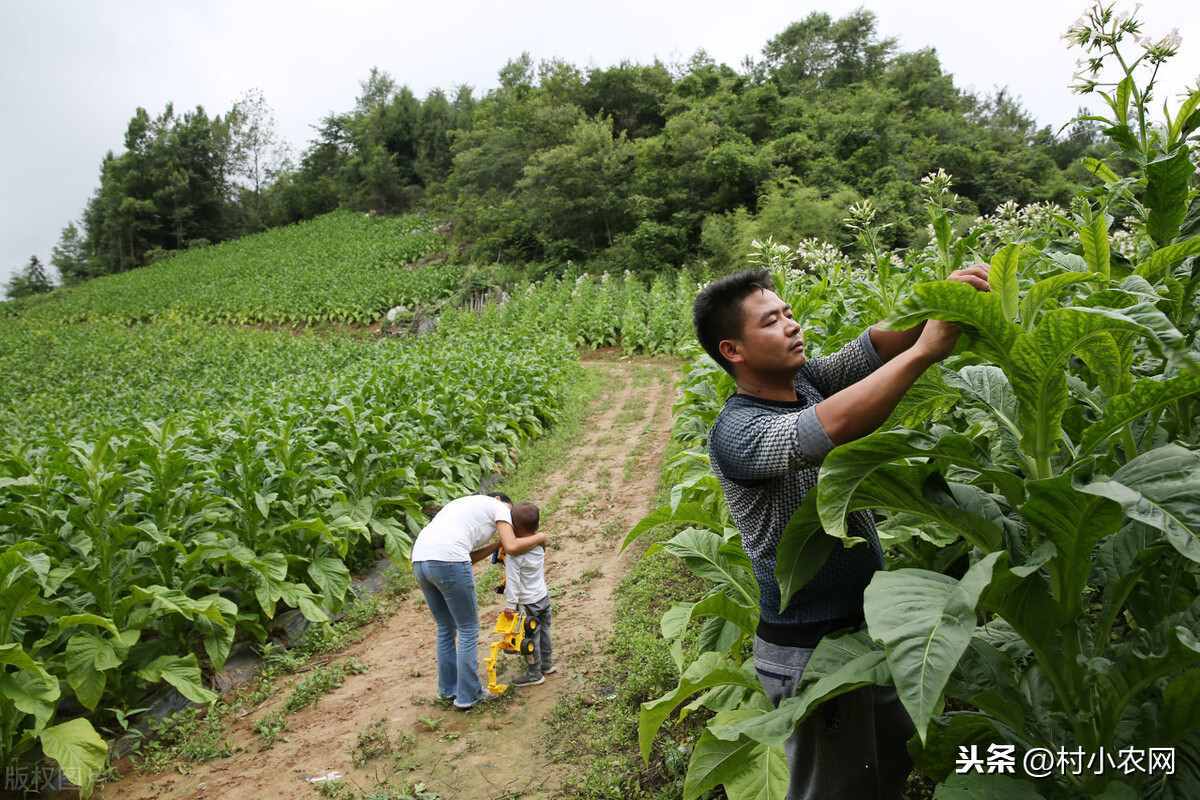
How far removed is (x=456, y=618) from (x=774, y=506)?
3295 mm

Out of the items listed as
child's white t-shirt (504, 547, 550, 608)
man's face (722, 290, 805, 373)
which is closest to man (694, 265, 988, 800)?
man's face (722, 290, 805, 373)

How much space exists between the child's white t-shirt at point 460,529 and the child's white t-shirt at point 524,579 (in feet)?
0.80

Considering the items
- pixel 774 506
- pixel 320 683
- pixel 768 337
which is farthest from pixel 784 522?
pixel 320 683

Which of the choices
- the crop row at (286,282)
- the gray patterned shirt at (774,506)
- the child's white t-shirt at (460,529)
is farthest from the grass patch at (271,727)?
the crop row at (286,282)

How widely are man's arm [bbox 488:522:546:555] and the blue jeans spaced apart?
0.30 metres

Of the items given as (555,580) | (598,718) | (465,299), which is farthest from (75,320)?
(598,718)

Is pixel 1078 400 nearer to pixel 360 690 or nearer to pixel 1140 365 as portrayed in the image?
pixel 1140 365

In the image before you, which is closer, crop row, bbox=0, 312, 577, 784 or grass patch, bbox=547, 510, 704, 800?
grass patch, bbox=547, 510, 704, 800

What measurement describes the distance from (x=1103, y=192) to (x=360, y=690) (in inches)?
198

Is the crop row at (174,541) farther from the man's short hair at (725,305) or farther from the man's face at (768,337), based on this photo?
the man's face at (768,337)

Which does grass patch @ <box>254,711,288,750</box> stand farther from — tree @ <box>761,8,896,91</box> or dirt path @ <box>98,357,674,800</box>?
tree @ <box>761,8,896,91</box>

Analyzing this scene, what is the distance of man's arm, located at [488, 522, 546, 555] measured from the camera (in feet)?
16.5

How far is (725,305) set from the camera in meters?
2.23

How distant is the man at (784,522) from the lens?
2.04m
